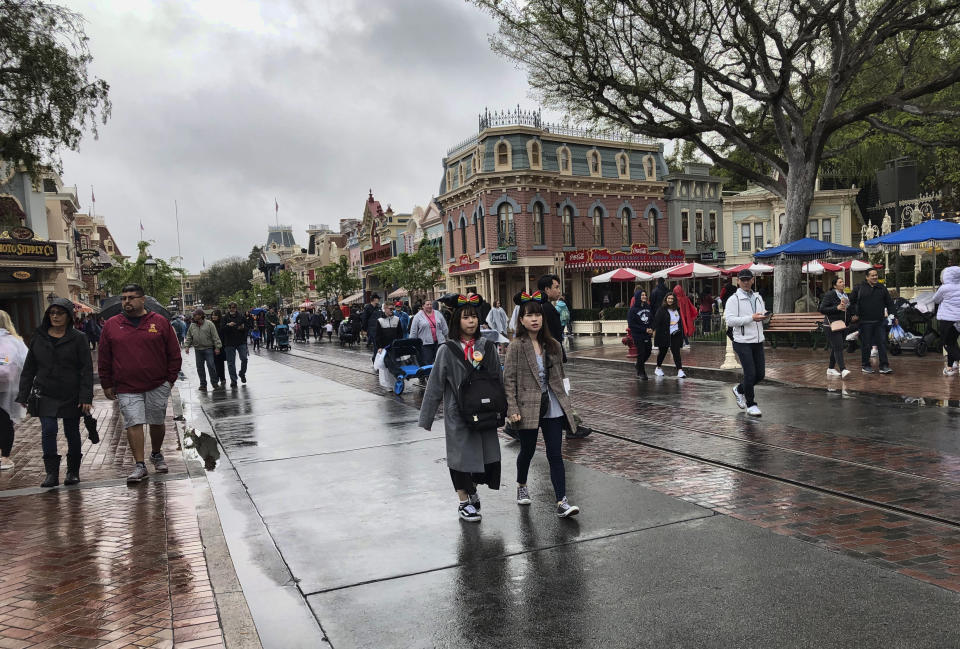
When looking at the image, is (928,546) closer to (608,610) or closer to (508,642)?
(608,610)

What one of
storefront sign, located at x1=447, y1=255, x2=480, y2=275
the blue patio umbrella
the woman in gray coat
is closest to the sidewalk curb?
the woman in gray coat

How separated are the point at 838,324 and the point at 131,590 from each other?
435 inches

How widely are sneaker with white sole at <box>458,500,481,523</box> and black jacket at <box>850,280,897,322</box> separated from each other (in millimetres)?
9329

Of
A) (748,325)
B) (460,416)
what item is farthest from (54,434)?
(748,325)

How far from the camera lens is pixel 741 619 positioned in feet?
12.0

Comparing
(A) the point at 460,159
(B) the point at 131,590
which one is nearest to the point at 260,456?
(B) the point at 131,590

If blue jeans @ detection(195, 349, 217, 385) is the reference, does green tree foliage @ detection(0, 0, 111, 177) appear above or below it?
above

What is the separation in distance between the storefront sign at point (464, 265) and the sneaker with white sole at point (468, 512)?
33.2 metres

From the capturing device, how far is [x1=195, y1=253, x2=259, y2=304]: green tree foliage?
121750 mm

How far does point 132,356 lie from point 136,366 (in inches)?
4.1

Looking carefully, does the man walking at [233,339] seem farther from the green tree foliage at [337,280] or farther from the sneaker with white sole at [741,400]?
the green tree foliage at [337,280]

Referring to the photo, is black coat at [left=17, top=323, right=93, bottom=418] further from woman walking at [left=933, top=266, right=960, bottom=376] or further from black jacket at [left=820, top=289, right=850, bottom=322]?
woman walking at [left=933, top=266, right=960, bottom=376]

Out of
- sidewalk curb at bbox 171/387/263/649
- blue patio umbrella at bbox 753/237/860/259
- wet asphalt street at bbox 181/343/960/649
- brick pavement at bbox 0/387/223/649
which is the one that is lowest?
wet asphalt street at bbox 181/343/960/649

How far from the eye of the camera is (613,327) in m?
28.7
